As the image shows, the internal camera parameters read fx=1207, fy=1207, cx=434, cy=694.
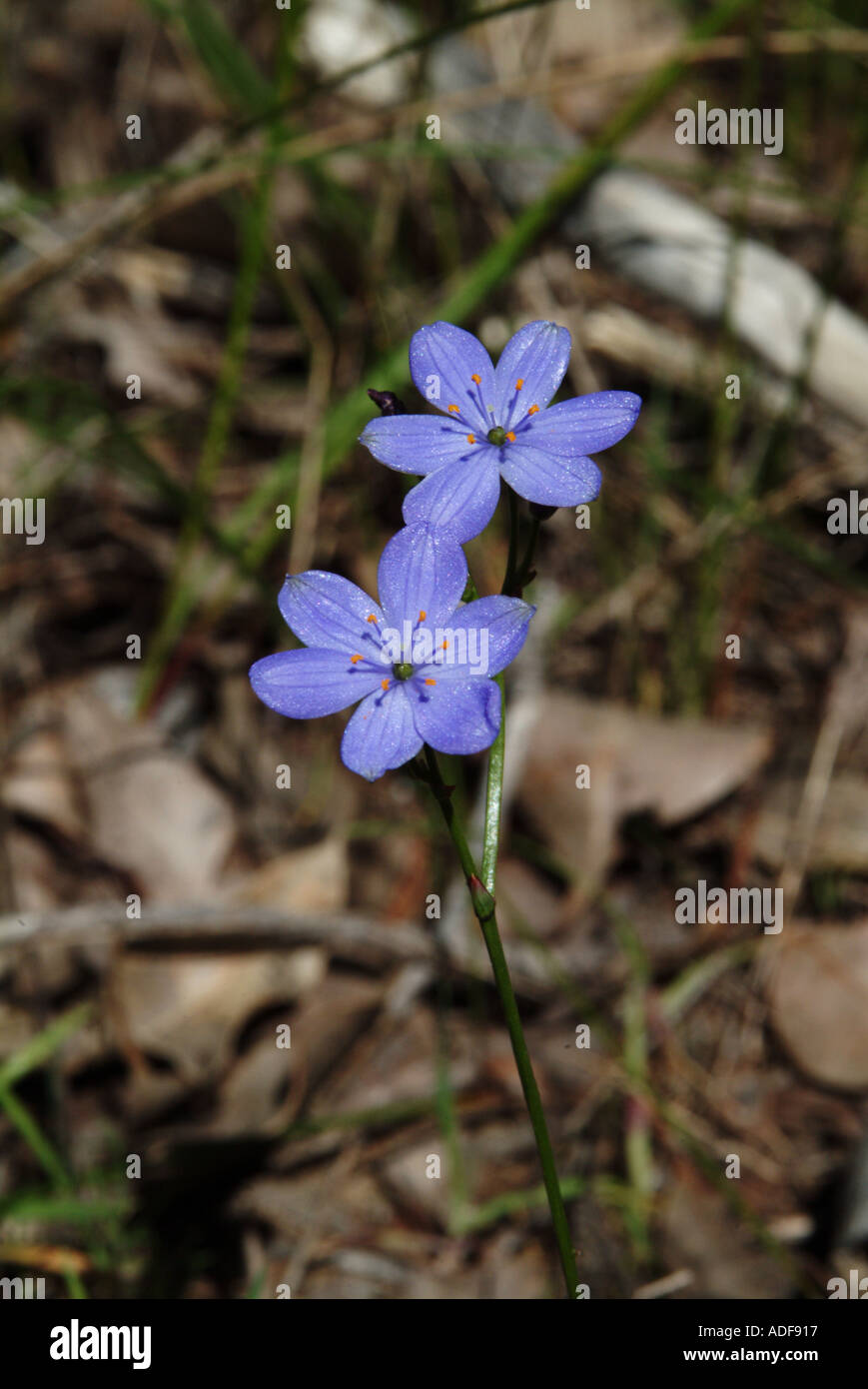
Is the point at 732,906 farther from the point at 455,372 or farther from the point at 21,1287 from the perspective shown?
the point at 455,372

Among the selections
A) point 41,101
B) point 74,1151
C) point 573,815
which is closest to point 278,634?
point 573,815

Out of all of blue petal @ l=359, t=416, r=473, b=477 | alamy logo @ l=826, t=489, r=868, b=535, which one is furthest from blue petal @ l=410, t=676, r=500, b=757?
alamy logo @ l=826, t=489, r=868, b=535

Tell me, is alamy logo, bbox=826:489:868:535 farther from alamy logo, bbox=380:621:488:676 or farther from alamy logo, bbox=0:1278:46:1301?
alamy logo, bbox=0:1278:46:1301

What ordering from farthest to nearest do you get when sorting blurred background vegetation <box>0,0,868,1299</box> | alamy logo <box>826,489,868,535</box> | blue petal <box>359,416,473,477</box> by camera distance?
1. alamy logo <box>826,489,868,535</box>
2. blurred background vegetation <box>0,0,868,1299</box>
3. blue petal <box>359,416,473,477</box>

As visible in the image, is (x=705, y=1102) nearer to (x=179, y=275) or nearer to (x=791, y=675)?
(x=791, y=675)

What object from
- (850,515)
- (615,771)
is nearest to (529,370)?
(615,771)

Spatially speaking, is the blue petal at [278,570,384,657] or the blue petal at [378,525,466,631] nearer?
the blue petal at [378,525,466,631]
